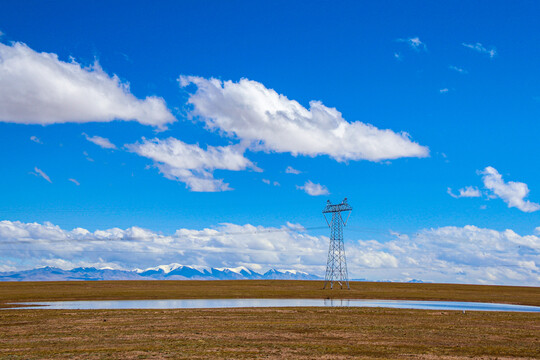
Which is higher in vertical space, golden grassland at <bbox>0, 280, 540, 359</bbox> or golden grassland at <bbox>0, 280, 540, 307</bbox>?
golden grassland at <bbox>0, 280, 540, 307</bbox>

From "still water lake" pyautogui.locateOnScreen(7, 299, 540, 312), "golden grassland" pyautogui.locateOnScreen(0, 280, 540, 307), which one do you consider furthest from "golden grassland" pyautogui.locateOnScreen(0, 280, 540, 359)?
"golden grassland" pyautogui.locateOnScreen(0, 280, 540, 307)

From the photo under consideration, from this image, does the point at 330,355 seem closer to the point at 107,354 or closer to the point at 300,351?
the point at 300,351

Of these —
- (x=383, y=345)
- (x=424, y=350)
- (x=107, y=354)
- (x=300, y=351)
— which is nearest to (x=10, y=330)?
(x=107, y=354)

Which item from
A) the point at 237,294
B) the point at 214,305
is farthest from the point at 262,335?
the point at 237,294

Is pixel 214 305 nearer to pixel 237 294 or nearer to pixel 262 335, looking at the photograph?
pixel 237 294

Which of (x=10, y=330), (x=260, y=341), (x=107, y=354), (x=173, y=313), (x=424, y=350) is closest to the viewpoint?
(x=107, y=354)

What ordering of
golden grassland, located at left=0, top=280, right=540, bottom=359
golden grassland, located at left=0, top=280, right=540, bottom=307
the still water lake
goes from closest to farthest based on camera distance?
golden grassland, located at left=0, top=280, right=540, bottom=359 < the still water lake < golden grassland, located at left=0, top=280, right=540, bottom=307

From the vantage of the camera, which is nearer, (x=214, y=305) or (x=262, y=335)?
(x=262, y=335)

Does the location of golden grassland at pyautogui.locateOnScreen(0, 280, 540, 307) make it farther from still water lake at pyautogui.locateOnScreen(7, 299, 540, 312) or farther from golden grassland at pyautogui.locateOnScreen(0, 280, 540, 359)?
golden grassland at pyautogui.locateOnScreen(0, 280, 540, 359)

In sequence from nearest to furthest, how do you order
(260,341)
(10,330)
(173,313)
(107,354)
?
(107,354) < (260,341) < (10,330) < (173,313)

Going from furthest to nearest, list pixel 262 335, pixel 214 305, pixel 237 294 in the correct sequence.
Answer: pixel 237 294, pixel 214 305, pixel 262 335

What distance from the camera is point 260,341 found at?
121ft

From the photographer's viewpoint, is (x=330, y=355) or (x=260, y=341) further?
(x=260, y=341)

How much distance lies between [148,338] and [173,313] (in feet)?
64.5
